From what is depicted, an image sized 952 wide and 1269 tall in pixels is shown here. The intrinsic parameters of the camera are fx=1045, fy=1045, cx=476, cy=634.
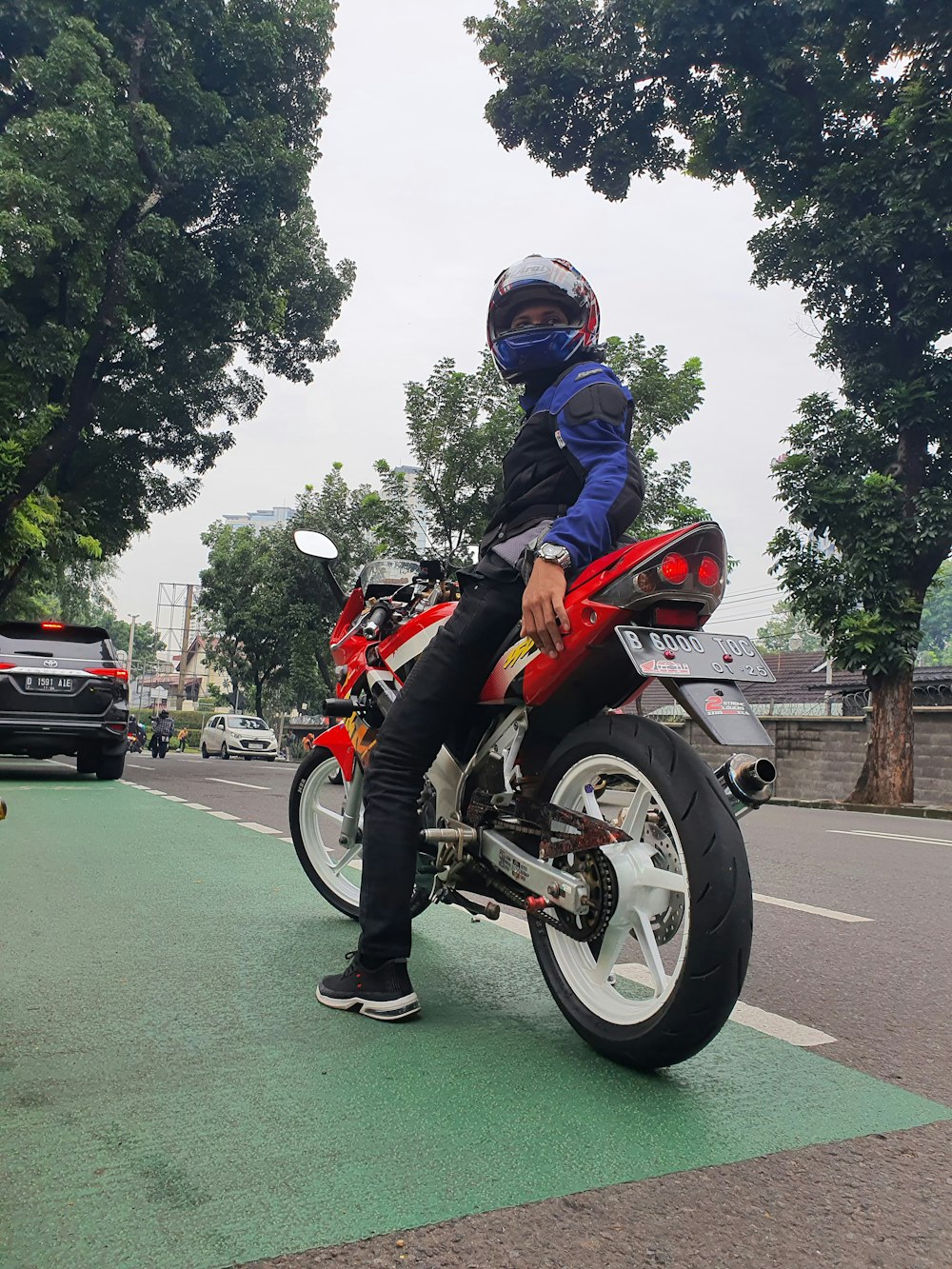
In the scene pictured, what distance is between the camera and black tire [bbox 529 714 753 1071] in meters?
2.09

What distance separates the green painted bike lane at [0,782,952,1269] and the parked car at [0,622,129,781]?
789 cm

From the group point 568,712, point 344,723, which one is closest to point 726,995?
point 568,712


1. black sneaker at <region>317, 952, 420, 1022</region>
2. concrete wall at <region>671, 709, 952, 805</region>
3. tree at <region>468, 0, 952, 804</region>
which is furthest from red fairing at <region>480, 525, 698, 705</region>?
concrete wall at <region>671, 709, 952, 805</region>

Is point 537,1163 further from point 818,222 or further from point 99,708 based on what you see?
point 818,222

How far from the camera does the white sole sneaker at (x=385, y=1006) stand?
2.63m

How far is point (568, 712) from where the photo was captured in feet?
8.79

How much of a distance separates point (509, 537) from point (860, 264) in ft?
48.9

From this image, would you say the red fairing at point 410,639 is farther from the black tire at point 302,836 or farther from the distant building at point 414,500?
the distant building at point 414,500

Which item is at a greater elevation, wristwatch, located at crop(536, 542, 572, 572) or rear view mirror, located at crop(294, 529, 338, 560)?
rear view mirror, located at crop(294, 529, 338, 560)

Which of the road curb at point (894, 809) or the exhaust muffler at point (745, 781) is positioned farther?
the road curb at point (894, 809)

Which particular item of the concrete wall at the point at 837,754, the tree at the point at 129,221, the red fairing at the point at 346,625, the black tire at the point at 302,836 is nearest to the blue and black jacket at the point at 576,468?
the red fairing at the point at 346,625

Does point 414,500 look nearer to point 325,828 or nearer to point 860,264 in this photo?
point 860,264

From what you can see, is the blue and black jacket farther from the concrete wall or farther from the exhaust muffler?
the concrete wall

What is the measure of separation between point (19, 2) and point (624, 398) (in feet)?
49.9
